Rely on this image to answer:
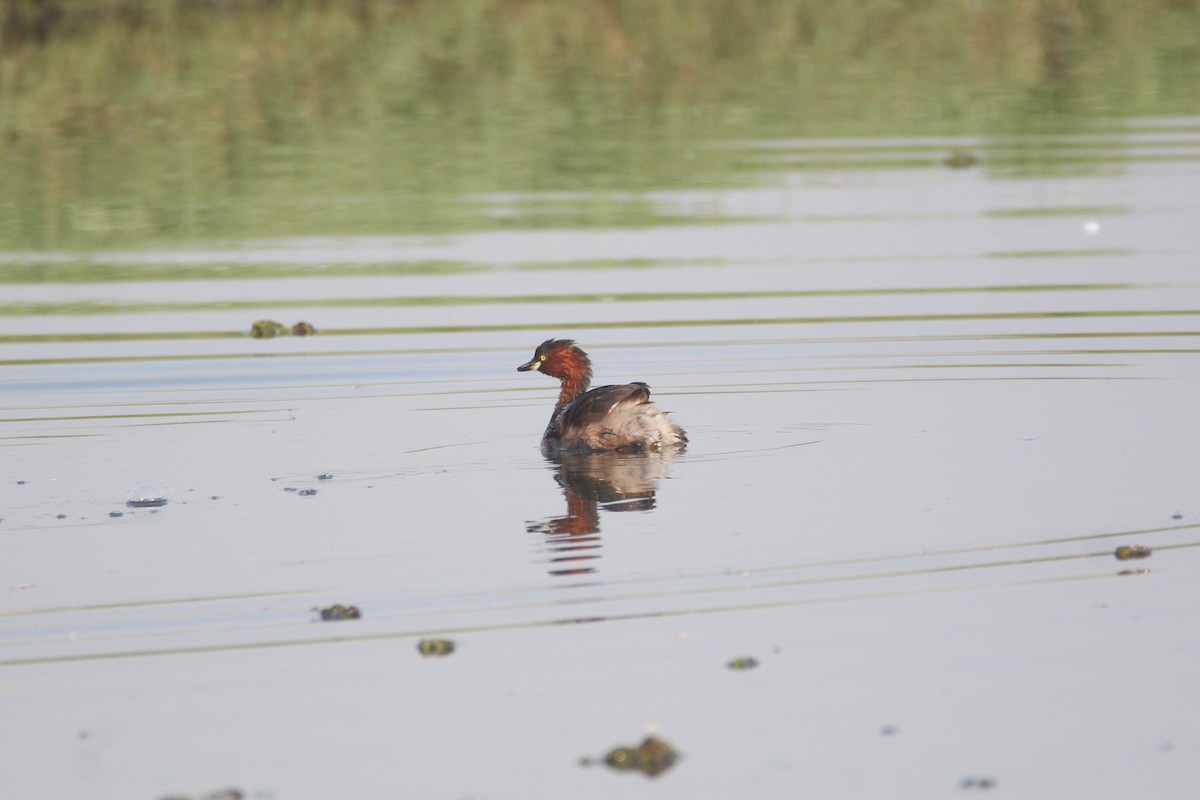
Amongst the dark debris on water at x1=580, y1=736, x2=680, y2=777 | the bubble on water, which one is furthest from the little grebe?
the dark debris on water at x1=580, y1=736, x2=680, y2=777

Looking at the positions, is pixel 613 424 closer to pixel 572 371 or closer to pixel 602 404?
pixel 602 404

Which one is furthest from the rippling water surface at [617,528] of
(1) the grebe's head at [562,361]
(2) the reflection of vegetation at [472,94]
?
(2) the reflection of vegetation at [472,94]

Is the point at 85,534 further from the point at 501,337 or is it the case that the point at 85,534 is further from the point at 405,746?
the point at 501,337

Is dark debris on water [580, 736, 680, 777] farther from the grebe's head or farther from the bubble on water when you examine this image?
the grebe's head

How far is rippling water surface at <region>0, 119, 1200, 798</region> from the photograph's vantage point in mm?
8703

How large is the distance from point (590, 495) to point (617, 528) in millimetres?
1332

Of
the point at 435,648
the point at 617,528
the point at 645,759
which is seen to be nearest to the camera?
the point at 645,759

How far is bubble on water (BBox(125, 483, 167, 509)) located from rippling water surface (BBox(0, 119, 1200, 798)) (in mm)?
132

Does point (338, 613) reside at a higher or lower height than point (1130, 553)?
lower

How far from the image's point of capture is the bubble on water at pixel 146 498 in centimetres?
1311

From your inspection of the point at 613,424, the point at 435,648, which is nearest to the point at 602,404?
the point at 613,424

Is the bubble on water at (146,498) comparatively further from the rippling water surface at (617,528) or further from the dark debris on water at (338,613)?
the dark debris on water at (338,613)

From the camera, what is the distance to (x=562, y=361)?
16.6 metres

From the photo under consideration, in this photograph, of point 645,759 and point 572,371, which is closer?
point 645,759
